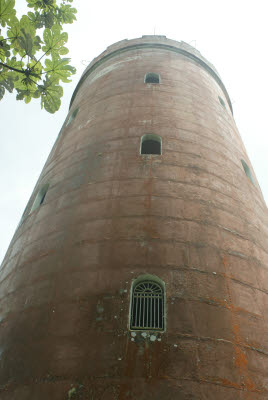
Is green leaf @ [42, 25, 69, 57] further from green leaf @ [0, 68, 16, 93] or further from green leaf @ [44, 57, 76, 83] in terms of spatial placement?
green leaf @ [0, 68, 16, 93]

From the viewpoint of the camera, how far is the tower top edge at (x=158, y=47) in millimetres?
15633

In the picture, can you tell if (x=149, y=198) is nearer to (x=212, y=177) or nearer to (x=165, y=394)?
(x=212, y=177)

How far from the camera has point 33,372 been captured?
5742mm

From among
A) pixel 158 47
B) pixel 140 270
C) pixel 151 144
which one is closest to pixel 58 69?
pixel 140 270

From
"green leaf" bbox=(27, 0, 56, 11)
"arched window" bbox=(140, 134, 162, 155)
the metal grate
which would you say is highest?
"arched window" bbox=(140, 134, 162, 155)

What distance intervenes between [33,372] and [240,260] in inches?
188

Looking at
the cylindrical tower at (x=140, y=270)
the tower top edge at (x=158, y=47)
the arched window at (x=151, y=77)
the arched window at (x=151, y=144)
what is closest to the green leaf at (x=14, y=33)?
the cylindrical tower at (x=140, y=270)

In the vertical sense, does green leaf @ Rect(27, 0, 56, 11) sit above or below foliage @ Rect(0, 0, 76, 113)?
above

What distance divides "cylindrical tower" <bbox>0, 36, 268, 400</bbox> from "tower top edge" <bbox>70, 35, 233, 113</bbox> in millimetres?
5423

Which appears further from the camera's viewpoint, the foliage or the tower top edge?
the tower top edge

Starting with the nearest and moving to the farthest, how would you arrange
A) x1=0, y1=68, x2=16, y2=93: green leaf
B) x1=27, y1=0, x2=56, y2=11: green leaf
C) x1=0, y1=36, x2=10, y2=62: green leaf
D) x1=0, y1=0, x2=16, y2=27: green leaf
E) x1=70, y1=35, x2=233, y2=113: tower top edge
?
1. x1=0, y1=0, x2=16, y2=27: green leaf
2. x1=0, y1=36, x2=10, y2=62: green leaf
3. x1=0, y1=68, x2=16, y2=93: green leaf
4. x1=27, y1=0, x2=56, y2=11: green leaf
5. x1=70, y1=35, x2=233, y2=113: tower top edge

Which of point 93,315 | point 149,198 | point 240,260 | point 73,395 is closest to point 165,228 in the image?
point 149,198

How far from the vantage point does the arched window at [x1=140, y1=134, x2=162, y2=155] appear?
9.96m

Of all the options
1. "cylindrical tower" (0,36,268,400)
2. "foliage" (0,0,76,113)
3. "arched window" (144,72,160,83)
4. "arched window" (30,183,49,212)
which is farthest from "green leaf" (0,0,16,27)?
"arched window" (144,72,160,83)
